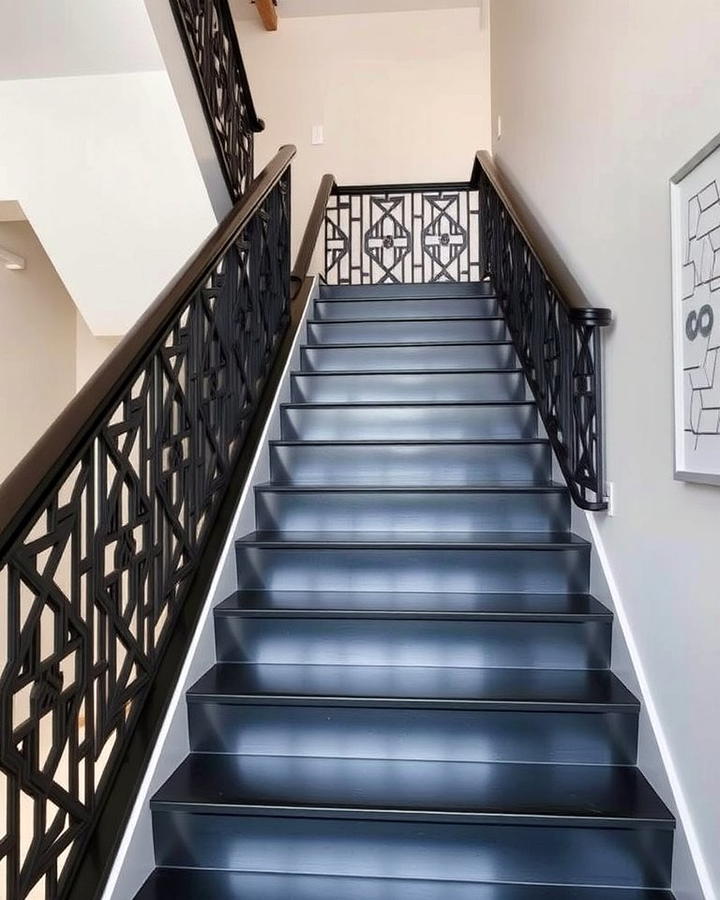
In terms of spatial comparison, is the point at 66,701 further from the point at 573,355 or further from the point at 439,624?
the point at 573,355

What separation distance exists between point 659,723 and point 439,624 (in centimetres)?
61

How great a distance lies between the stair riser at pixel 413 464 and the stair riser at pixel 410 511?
0.19 metres

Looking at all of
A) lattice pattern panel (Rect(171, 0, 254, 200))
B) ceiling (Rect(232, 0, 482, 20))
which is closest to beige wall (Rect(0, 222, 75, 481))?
lattice pattern panel (Rect(171, 0, 254, 200))

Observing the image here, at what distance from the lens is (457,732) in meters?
1.73

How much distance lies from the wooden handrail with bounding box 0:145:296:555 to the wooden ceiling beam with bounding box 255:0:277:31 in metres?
4.62

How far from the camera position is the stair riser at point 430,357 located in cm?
333

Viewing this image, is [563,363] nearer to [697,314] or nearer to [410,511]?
[410,511]

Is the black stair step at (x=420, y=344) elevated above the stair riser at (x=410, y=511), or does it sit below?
above

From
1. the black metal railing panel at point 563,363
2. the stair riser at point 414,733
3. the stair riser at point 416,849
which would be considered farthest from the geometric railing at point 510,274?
the stair riser at point 416,849

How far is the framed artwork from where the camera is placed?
134cm

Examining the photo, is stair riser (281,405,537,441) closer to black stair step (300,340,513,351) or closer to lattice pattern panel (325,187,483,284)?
black stair step (300,340,513,351)

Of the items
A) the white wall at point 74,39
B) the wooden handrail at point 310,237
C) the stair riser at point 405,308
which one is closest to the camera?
the white wall at point 74,39

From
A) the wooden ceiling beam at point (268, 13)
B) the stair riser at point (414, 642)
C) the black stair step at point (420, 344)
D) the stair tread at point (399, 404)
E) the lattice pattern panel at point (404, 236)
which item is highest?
the wooden ceiling beam at point (268, 13)

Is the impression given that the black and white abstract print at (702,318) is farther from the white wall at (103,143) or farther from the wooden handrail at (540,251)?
the white wall at (103,143)
